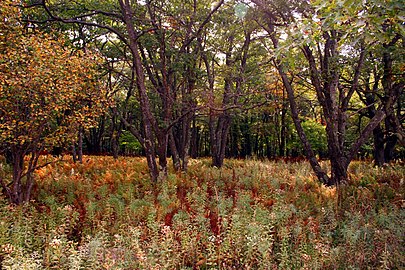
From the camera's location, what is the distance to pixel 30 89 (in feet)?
23.3

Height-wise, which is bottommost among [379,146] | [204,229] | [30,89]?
[204,229]

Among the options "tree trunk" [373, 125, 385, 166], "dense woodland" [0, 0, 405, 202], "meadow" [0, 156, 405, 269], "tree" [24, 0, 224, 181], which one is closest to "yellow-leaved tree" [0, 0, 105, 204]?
"dense woodland" [0, 0, 405, 202]

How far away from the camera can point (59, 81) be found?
7.50 metres

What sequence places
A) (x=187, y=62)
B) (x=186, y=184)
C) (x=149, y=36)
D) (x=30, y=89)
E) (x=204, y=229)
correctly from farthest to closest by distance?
(x=187, y=62)
(x=149, y=36)
(x=186, y=184)
(x=30, y=89)
(x=204, y=229)

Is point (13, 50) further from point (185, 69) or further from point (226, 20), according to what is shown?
point (226, 20)

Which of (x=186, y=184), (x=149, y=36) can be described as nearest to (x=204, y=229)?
(x=186, y=184)

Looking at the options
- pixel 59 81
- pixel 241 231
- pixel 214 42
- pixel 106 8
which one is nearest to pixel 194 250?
pixel 241 231

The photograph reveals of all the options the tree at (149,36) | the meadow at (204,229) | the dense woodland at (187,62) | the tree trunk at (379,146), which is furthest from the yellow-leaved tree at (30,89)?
the tree trunk at (379,146)

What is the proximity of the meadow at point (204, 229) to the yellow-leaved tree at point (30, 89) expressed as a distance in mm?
1432

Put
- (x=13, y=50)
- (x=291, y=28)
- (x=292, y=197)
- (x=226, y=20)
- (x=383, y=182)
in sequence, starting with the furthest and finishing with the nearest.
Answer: (x=226, y=20) → (x=383, y=182) → (x=292, y=197) → (x=13, y=50) → (x=291, y=28)

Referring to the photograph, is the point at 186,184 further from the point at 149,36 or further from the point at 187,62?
the point at 149,36

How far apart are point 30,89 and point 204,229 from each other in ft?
15.7

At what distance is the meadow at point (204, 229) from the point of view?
4891 mm

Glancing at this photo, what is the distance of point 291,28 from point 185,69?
8.88m
